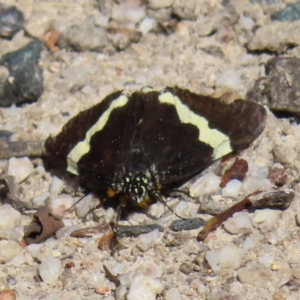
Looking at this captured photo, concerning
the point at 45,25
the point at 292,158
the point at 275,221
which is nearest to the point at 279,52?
the point at 292,158

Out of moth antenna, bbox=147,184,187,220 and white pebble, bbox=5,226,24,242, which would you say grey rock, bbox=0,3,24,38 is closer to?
white pebble, bbox=5,226,24,242

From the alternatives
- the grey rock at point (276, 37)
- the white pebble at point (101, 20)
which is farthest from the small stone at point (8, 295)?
the grey rock at point (276, 37)

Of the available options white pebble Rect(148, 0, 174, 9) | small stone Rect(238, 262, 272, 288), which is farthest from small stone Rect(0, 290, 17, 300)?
white pebble Rect(148, 0, 174, 9)

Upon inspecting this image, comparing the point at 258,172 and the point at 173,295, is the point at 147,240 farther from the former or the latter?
the point at 258,172

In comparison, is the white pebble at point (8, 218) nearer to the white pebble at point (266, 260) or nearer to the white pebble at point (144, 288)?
the white pebble at point (144, 288)

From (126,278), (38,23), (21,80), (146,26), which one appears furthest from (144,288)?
(38,23)

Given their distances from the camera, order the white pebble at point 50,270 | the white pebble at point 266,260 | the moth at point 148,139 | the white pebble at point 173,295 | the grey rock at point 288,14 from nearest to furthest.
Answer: the white pebble at point 173,295, the white pebble at point 266,260, the white pebble at point 50,270, the moth at point 148,139, the grey rock at point 288,14

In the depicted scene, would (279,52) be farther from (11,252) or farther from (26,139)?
(11,252)
